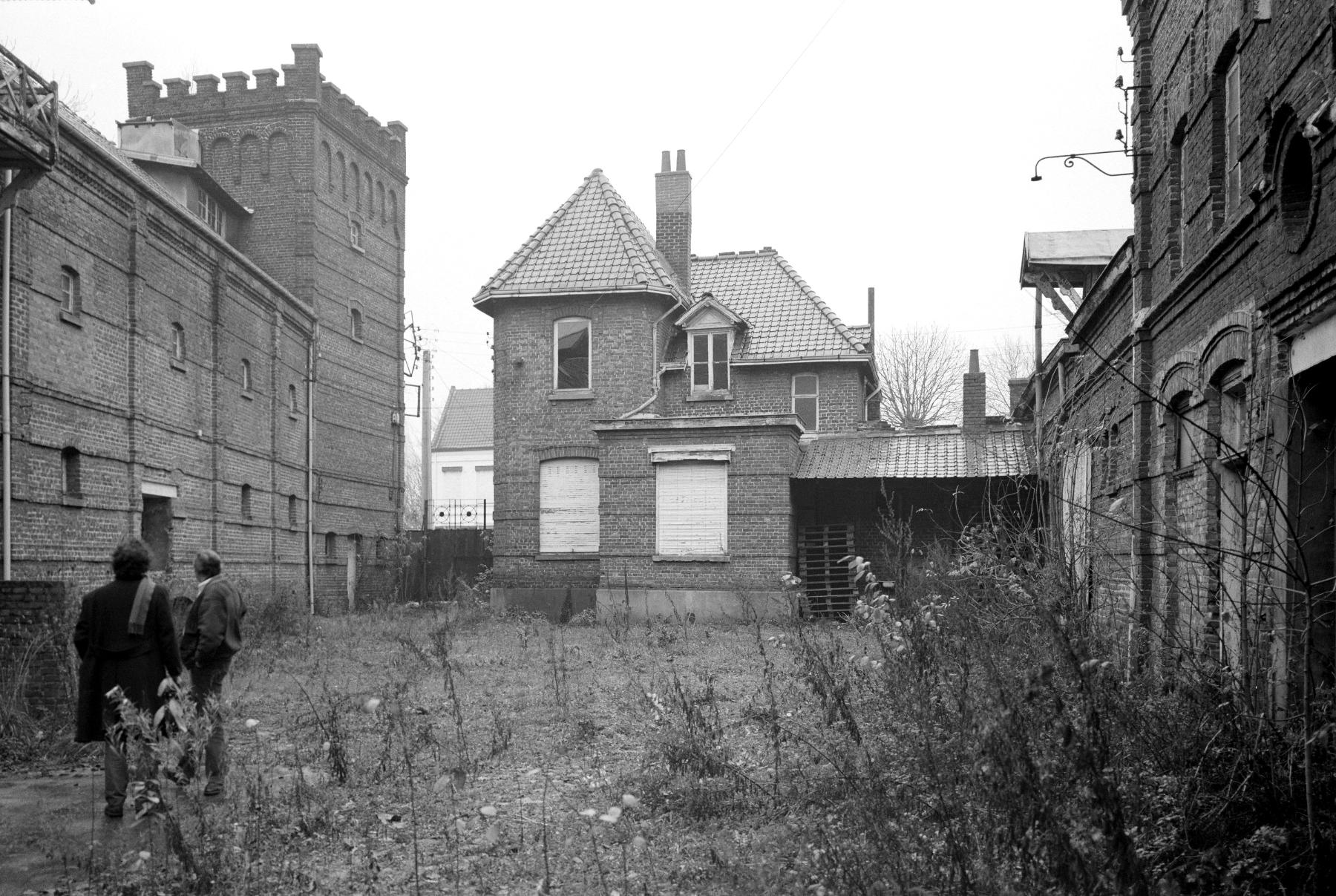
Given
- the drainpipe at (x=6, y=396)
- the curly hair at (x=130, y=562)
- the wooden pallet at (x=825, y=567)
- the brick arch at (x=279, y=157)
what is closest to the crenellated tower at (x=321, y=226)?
the brick arch at (x=279, y=157)

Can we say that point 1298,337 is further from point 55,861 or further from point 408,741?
point 55,861

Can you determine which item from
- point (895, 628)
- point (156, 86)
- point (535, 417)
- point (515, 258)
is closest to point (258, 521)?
point (535, 417)

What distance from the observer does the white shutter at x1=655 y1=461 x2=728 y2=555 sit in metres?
25.8

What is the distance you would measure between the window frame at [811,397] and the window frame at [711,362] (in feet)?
4.97

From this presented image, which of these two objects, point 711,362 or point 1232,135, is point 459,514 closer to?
point 711,362

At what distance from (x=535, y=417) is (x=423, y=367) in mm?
12639

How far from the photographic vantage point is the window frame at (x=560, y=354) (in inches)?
1141

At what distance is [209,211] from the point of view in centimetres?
3031

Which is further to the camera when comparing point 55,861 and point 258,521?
point 258,521

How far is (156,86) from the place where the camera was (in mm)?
33000

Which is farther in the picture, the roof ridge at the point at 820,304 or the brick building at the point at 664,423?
the roof ridge at the point at 820,304

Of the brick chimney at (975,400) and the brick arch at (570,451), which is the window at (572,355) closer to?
the brick arch at (570,451)

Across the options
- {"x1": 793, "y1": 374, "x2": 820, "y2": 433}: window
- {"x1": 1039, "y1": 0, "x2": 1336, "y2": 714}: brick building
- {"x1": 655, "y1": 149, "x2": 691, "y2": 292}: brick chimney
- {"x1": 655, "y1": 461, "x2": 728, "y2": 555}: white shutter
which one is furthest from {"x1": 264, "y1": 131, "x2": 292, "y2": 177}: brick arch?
{"x1": 1039, "y1": 0, "x2": 1336, "y2": 714}: brick building

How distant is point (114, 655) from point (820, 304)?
79.8 ft
